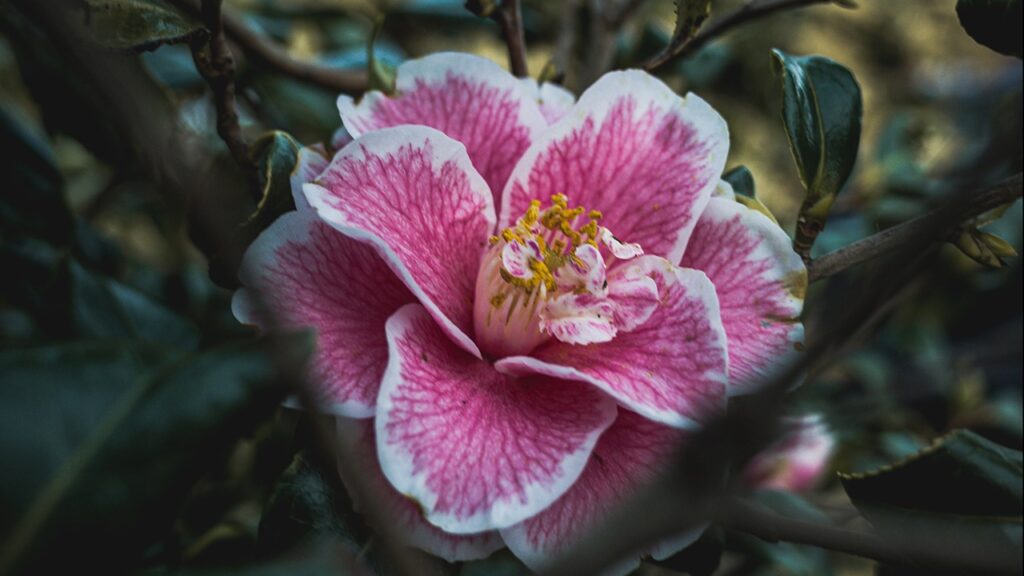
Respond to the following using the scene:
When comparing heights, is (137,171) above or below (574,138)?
below

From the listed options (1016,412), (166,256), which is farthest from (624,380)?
(166,256)

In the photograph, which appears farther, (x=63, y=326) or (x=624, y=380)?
(x=63, y=326)

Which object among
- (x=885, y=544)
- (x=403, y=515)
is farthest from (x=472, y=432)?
(x=885, y=544)

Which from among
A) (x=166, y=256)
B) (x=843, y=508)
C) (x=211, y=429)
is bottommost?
(x=166, y=256)

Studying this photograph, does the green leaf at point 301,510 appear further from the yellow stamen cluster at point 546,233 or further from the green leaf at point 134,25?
the green leaf at point 134,25

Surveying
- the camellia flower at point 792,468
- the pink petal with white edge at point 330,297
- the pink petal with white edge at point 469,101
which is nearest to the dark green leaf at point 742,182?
the pink petal with white edge at point 469,101

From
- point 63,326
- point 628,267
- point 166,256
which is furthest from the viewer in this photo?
point 166,256

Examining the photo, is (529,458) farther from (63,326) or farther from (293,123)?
(293,123)

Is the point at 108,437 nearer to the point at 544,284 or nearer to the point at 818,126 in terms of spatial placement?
the point at 544,284
